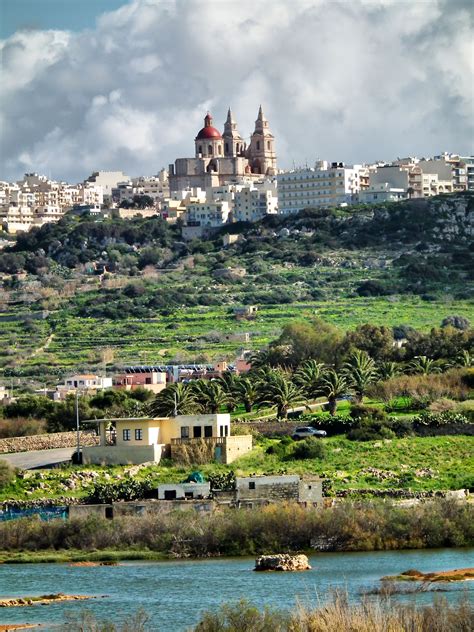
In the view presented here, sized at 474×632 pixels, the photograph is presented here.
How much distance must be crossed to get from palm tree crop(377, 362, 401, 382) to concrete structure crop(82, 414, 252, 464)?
1670 centimetres

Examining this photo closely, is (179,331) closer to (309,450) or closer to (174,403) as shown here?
(174,403)

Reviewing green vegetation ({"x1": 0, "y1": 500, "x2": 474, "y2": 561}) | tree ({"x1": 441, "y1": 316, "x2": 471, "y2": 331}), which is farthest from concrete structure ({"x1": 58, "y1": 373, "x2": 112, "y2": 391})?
green vegetation ({"x1": 0, "y1": 500, "x2": 474, "y2": 561})

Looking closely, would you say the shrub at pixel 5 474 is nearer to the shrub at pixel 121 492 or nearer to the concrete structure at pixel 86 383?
the shrub at pixel 121 492

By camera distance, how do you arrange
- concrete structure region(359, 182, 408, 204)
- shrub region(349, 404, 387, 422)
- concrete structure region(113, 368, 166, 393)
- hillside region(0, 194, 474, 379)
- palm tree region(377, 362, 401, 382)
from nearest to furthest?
shrub region(349, 404, 387, 422)
palm tree region(377, 362, 401, 382)
concrete structure region(113, 368, 166, 393)
hillside region(0, 194, 474, 379)
concrete structure region(359, 182, 408, 204)

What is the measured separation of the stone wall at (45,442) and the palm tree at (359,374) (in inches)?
513

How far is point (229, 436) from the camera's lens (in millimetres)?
78375

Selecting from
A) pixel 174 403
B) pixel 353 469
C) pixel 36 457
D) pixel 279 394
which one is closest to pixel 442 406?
pixel 279 394

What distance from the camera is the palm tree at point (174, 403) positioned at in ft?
277

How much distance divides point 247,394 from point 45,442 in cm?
1033

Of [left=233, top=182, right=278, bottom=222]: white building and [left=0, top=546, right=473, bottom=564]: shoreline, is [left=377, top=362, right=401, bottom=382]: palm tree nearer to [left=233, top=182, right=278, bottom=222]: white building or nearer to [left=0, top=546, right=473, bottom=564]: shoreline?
[left=0, top=546, right=473, bottom=564]: shoreline

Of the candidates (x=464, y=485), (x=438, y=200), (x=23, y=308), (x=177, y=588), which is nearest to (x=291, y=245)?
(x=438, y=200)

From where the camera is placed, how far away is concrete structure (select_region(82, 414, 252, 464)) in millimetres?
77938

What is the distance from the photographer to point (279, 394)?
88.8 m

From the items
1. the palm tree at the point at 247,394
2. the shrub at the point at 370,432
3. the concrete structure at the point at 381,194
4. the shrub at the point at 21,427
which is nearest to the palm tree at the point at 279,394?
the palm tree at the point at 247,394
